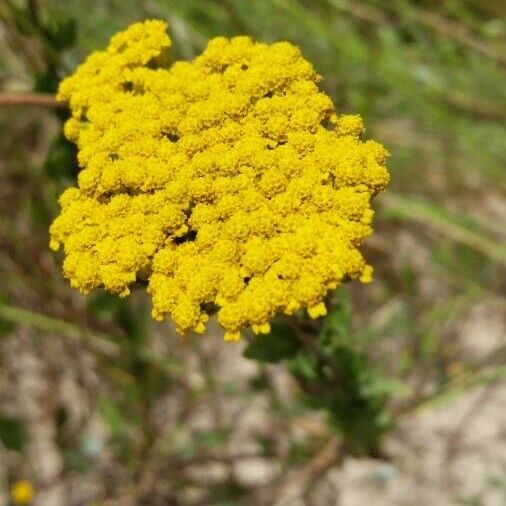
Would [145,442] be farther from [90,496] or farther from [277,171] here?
[277,171]

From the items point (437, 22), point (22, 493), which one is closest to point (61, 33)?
point (22, 493)

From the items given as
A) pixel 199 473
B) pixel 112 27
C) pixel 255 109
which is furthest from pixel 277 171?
pixel 199 473

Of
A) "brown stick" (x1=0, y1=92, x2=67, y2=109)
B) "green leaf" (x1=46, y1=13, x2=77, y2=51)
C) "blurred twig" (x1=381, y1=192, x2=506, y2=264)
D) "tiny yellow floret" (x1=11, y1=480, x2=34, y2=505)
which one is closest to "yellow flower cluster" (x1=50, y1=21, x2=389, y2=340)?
"brown stick" (x1=0, y1=92, x2=67, y2=109)

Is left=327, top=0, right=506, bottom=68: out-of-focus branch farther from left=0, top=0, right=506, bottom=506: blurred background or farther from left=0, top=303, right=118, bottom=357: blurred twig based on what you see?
left=0, top=303, right=118, bottom=357: blurred twig

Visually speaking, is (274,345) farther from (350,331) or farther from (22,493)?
(22,493)

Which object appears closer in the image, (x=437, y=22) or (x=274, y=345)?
(x=274, y=345)
